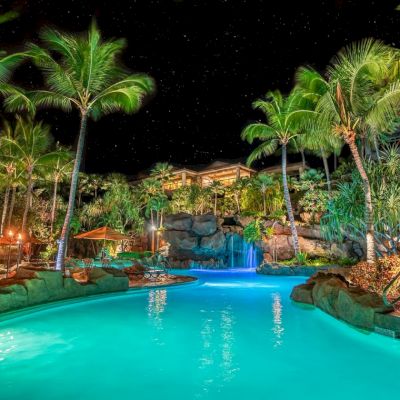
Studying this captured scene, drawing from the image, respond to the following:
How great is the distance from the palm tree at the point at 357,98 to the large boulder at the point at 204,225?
17493mm

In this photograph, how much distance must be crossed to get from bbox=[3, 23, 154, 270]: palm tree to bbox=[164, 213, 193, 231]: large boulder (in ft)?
55.7

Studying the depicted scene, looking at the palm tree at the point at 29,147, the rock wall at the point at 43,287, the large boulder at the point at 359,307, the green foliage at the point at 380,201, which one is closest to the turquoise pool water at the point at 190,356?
the large boulder at the point at 359,307

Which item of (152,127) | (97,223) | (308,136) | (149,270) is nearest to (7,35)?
(149,270)

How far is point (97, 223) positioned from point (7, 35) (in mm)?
23964

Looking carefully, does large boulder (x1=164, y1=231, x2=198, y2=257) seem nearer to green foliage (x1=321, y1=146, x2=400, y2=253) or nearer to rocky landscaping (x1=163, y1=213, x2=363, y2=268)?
rocky landscaping (x1=163, y1=213, x2=363, y2=268)

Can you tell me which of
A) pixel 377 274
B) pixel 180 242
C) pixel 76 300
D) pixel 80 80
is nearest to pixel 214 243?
pixel 180 242

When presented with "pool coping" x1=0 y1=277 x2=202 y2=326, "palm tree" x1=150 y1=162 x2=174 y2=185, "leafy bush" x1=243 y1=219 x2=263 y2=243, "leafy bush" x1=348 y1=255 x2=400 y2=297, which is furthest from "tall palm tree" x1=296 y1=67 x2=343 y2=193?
"palm tree" x1=150 y1=162 x2=174 y2=185

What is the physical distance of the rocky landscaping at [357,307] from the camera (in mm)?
6766

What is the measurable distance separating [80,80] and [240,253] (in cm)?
2107

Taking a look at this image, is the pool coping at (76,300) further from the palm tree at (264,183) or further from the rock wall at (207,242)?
the palm tree at (264,183)

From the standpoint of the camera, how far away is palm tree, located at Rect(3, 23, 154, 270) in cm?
1279

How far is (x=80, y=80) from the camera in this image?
1331 cm

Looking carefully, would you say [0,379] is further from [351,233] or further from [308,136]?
[351,233]

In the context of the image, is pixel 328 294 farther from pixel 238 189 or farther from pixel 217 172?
pixel 217 172
